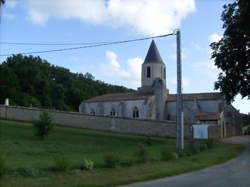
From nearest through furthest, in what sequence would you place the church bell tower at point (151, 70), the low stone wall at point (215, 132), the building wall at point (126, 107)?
the low stone wall at point (215, 132) < the building wall at point (126, 107) < the church bell tower at point (151, 70)

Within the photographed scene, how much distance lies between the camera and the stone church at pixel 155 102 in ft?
217

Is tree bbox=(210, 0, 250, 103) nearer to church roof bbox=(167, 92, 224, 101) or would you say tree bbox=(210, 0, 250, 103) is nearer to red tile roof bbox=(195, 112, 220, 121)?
red tile roof bbox=(195, 112, 220, 121)

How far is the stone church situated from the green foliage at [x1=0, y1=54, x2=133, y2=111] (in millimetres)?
14039

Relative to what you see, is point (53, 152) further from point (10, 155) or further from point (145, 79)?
point (145, 79)

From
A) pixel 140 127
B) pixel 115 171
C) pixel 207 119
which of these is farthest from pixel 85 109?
pixel 115 171

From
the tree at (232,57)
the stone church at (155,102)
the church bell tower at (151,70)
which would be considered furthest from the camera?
the church bell tower at (151,70)

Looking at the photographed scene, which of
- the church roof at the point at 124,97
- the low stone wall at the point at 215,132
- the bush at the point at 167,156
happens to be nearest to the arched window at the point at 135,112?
the church roof at the point at 124,97

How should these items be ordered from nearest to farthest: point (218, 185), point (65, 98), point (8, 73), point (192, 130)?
point (218, 185), point (192, 130), point (8, 73), point (65, 98)

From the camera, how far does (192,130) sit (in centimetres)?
4366

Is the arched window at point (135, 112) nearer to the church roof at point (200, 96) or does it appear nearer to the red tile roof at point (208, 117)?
the church roof at point (200, 96)

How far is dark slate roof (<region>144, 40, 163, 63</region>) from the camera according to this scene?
74.6 m

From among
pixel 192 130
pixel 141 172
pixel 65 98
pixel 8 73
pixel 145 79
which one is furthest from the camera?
pixel 65 98

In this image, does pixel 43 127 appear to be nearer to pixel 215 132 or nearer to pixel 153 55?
pixel 215 132

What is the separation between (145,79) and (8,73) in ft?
102
